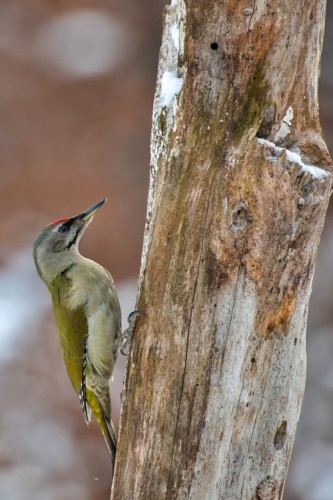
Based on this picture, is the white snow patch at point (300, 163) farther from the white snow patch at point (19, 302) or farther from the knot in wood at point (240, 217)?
the white snow patch at point (19, 302)

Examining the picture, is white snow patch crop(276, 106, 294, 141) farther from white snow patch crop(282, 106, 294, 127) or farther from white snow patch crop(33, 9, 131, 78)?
white snow patch crop(33, 9, 131, 78)

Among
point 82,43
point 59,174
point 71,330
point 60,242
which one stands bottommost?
point 71,330

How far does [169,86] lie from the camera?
3186 millimetres

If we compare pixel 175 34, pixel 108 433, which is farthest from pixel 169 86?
pixel 108 433

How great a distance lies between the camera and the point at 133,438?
132 inches

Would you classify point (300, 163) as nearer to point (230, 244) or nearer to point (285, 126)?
point (285, 126)

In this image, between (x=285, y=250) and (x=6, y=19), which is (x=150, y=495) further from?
(x=6, y=19)

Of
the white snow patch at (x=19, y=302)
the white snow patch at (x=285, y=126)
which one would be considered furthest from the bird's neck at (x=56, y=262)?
the white snow patch at (x=19, y=302)

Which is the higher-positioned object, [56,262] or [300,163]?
[300,163]

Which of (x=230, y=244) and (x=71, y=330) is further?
(x=71, y=330)

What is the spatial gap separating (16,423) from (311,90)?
451cm

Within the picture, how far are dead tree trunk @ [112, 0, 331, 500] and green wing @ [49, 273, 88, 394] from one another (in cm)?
123

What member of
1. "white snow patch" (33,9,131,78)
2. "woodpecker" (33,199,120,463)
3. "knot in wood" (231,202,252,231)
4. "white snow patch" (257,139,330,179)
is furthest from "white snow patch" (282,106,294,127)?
"white snow patch" (33,9,131,78)

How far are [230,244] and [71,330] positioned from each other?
171 cm
